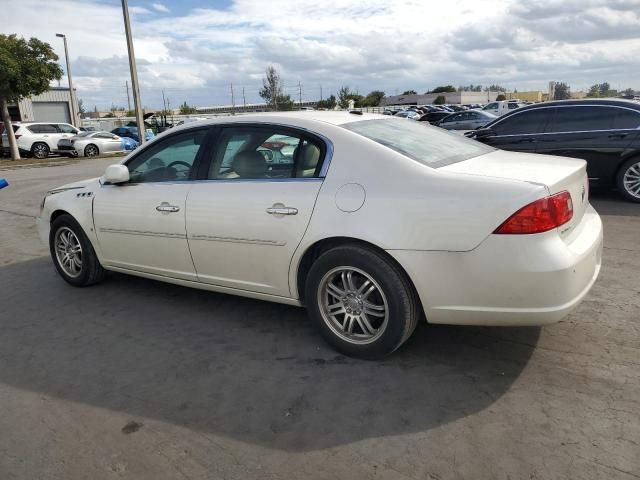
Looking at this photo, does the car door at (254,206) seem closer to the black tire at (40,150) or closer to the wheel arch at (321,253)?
the wheel arch at (321,253)

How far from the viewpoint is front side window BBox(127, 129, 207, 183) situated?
165 inches

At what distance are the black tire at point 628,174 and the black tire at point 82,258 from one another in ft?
24.0

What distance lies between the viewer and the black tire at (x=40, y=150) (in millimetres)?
24906

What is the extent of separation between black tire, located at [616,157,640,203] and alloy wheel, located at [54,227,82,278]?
24.5 feet

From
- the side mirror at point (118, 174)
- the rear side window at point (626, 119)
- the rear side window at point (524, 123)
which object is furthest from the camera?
the rear side window at point (524, 123)

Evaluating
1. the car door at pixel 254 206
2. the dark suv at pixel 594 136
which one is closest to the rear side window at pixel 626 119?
the dark suv at pixel 594 136

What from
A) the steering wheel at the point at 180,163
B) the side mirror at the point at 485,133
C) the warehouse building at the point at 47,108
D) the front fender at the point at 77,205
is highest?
the warehouse building at the point at 47,108

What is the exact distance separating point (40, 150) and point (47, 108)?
1784 centimetres

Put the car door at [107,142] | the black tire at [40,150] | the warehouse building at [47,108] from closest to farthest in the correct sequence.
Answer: the black tire at [40,150], the car door at [107,142], the warehouse building at [47,108]

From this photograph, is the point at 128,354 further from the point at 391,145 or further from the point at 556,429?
the point at 556,429

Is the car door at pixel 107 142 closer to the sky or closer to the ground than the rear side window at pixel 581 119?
closer to the ground

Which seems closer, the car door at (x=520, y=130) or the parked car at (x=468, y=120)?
the car door at (x=520, y=130)

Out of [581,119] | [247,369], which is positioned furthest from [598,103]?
[247,369]

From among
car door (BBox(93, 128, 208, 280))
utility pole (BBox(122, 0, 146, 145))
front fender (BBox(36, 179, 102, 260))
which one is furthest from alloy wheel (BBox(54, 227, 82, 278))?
utility pole (BBox(122, 0, 146, 145))
